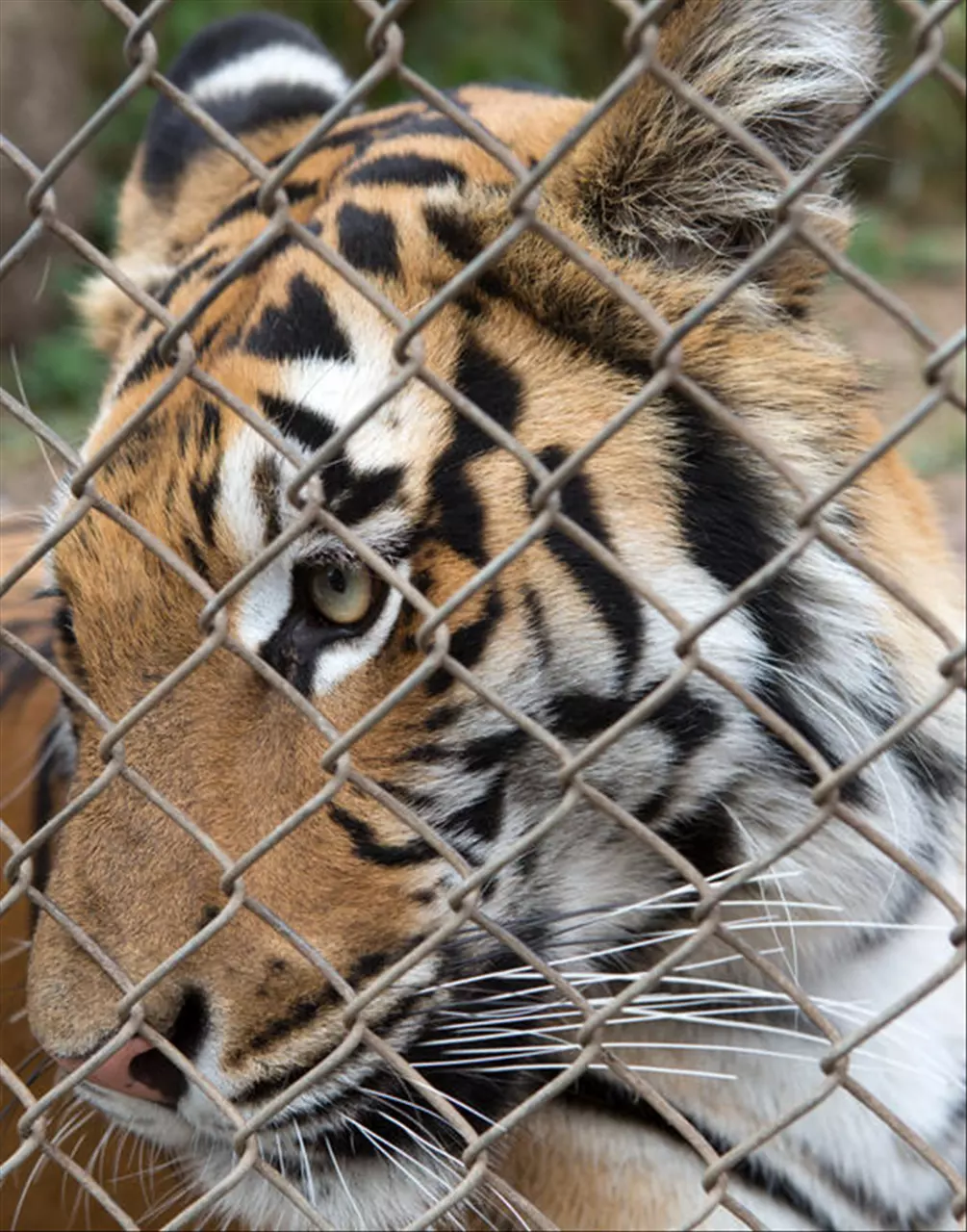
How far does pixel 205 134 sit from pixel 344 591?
1132mm

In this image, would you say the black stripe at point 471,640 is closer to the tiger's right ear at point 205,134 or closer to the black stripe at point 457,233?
the black stripe at point 457,233

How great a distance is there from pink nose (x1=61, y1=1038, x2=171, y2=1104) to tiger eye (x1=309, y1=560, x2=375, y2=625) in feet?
1.52

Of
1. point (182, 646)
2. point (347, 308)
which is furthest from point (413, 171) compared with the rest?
point (182, 646)

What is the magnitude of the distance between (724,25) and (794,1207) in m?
1.44

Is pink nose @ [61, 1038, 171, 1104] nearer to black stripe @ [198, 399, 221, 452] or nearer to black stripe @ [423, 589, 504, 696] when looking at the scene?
black stripe @ [423, 589, 504, 696]

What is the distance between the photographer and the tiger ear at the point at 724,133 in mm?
1621

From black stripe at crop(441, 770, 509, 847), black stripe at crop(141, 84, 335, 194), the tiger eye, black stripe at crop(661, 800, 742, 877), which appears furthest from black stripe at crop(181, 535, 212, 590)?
black stripe at crop(141, 84, 335, 194)

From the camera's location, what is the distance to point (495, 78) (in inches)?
270

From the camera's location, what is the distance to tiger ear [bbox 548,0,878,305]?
1.62m

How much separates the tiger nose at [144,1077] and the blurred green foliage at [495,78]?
4.64 metres

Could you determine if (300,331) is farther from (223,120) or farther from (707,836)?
(223,120)

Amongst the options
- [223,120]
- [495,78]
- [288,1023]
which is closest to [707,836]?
[288,1023]

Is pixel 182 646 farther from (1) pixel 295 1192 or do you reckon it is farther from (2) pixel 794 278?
(2) pixel 794 278

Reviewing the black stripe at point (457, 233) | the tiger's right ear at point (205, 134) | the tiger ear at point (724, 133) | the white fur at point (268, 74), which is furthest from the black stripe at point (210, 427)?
the white fur at point (268, 74)
